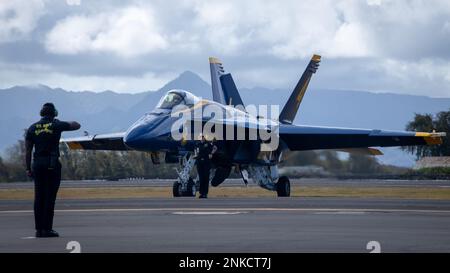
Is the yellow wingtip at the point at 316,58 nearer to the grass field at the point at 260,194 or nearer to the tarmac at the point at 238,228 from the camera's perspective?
the grass field at the point at 260,194

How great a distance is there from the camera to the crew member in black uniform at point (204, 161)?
34.5m

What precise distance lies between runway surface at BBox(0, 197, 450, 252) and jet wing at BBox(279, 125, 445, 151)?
15.0 meters

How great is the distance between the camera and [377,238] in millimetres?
15055

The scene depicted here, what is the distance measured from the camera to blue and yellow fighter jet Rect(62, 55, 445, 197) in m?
36.7

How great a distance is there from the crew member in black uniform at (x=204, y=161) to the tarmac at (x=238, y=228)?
29.9 feet

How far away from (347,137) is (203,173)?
8002 millimetres

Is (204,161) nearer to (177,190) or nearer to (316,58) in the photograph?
(177,190)

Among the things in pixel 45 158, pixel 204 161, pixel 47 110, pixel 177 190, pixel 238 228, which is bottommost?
pixel 238 228

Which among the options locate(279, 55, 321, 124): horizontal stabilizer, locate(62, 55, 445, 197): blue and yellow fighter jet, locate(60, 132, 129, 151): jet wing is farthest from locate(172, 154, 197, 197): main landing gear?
locate(279, 55, 321, 124): horizontal stabilizer

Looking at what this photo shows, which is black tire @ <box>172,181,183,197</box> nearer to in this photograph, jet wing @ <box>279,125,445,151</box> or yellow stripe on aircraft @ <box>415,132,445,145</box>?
jet wing @ <box>279,125,445,151</box>

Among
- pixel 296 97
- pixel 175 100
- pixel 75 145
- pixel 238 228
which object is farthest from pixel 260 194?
pixel 238 228

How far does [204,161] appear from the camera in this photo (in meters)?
35.8

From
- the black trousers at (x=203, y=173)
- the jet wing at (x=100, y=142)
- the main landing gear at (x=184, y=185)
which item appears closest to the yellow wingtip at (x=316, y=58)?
the jet wing at (x=100, y=142)
